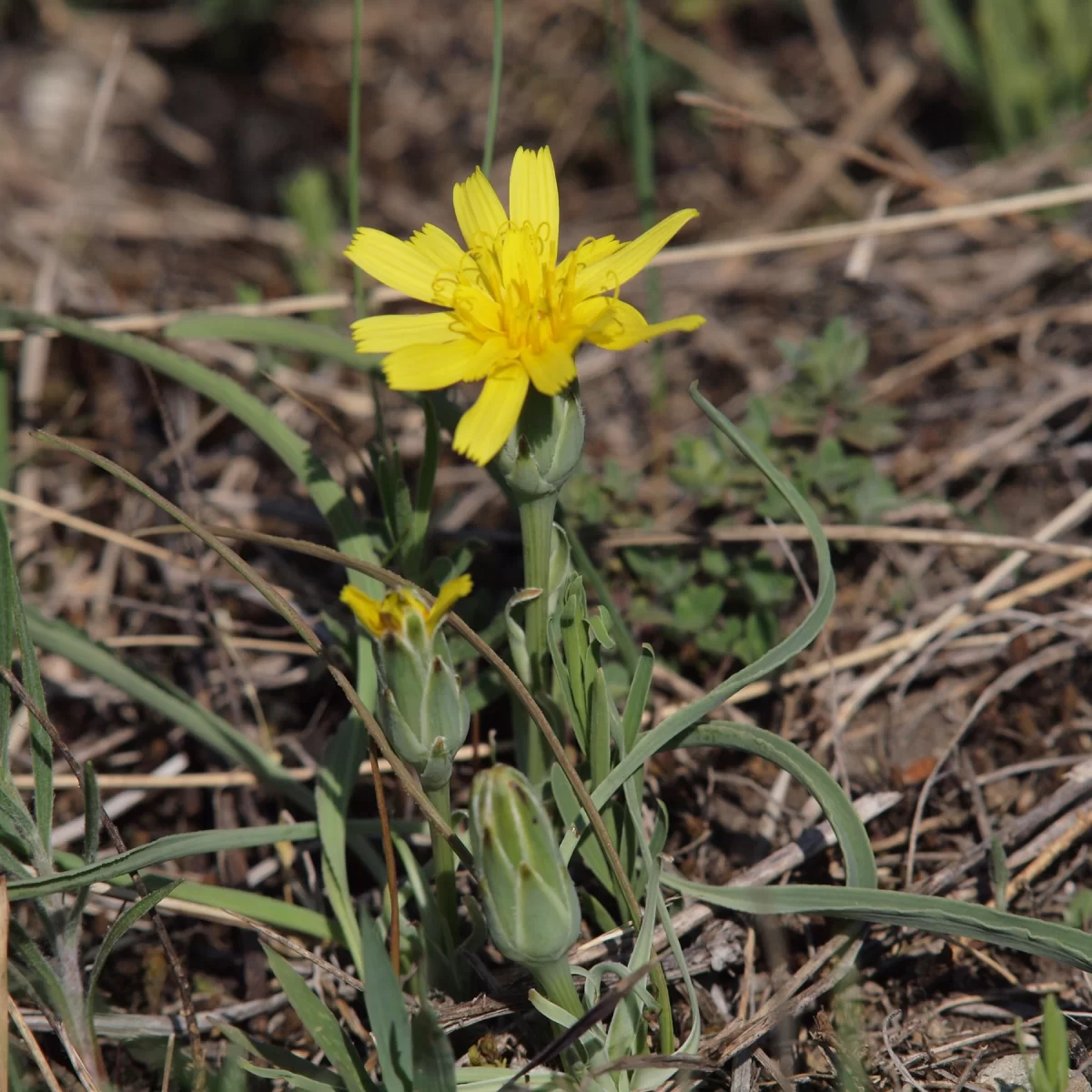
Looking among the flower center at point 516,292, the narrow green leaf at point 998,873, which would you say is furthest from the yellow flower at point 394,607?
the narrow green leaf at point 998,873

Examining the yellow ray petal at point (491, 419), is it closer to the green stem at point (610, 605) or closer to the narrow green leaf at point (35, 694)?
the green stem at point (610, 605)

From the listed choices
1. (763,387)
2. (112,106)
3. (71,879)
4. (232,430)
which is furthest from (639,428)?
(112,106)

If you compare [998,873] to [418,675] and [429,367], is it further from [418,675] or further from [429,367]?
[429,367]

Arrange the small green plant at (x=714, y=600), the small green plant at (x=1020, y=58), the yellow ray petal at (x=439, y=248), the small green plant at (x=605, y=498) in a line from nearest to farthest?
the yellow ray petal at (x=439, y=248) < the small green plant at (x=714, y=600) < the small green plant at (x=605, y=498) < the small green plant at (x=1020, y=58)

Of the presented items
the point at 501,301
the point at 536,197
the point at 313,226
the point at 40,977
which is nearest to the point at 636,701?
the point at 501,301

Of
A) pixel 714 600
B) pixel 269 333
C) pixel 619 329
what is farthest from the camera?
pixel 714 600
